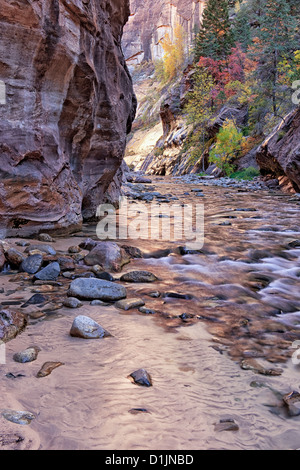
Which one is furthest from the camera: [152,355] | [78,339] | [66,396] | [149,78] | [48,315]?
[149,78]

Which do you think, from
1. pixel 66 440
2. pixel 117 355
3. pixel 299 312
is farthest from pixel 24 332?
pixel 299 312

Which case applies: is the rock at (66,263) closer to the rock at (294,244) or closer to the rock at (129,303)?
the rock at (129,303)

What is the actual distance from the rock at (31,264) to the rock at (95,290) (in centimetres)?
88

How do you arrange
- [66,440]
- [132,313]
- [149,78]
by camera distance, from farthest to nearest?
1. [149,78]
2. [132,313]
3. [66,440]

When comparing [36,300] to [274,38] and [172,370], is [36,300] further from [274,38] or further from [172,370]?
[274,38]

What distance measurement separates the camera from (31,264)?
13.1ft

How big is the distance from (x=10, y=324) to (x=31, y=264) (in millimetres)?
1591

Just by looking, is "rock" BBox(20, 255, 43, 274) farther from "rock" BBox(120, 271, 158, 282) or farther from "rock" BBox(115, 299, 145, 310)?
"rock" BBox(115, 299, 145, 310)

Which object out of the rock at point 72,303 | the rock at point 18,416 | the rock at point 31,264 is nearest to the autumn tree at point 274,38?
the rock at point 31,264

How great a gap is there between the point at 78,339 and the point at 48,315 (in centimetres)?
51

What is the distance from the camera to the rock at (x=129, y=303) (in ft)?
10.1

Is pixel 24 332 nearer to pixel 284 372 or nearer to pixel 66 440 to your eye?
pixel 66 440

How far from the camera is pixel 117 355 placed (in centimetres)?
223

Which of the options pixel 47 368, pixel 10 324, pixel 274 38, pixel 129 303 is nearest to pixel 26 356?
pixel 47 368
